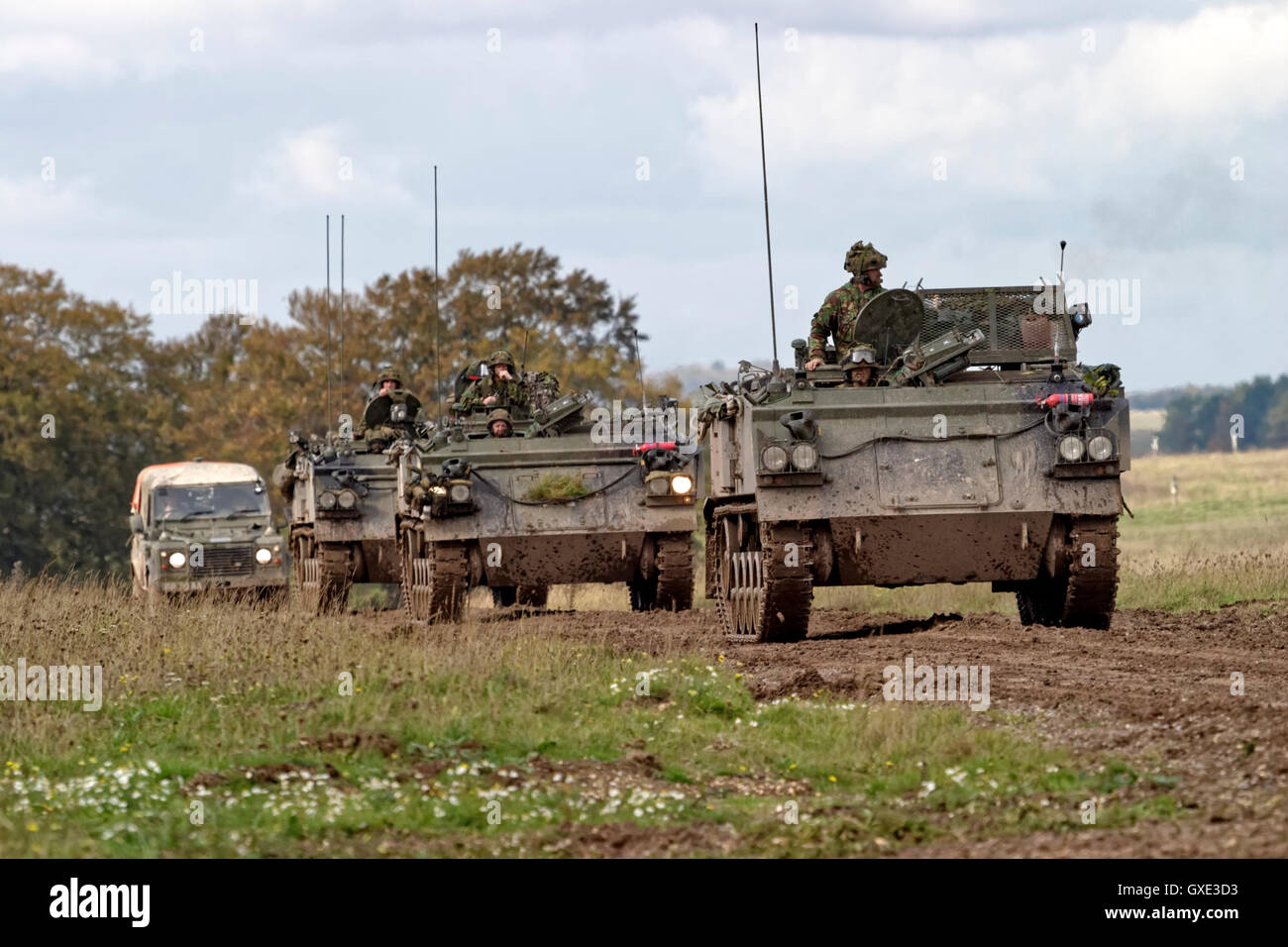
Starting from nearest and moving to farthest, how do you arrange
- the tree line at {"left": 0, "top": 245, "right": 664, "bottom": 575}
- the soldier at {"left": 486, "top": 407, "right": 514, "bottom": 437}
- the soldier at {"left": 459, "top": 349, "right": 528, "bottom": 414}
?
the soldier at {"left": 486, "top": 407, "right": 514, "bottom": 437} → the soldier at {"left": 459, "top": 349, "right": 528, "bottom": 414} → the tree line at {"left": 0, "top": 245, "right": 664, "bottom": 575}

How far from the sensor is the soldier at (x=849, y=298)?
17672 mm

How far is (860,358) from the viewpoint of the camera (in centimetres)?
1648

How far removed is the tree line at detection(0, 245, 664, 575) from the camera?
49.2 meters

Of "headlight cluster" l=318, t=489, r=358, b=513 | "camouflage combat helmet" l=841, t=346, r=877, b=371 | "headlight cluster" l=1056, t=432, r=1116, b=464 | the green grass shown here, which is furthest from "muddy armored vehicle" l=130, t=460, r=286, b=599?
"headlight cluster" l=1056, t=432, r=1116, b=464

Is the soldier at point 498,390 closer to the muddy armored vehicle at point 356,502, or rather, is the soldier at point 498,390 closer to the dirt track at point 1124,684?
the muddy armored vehicle at point 356,502

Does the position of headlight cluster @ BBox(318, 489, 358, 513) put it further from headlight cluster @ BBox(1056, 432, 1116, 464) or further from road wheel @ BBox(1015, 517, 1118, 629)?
headlight cluster @ BBox(1056, 432, 1116, 464)

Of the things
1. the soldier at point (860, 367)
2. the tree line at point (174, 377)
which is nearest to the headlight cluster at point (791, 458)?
the soldier at point (860, 367)

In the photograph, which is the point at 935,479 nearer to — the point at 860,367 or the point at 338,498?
the point at 860,367

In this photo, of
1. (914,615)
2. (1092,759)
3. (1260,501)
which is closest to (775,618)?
(914,615)

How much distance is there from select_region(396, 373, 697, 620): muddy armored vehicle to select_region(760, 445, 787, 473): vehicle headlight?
17.0 feet

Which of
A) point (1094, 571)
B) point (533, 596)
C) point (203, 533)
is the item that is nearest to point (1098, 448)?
point (1094, 571)
